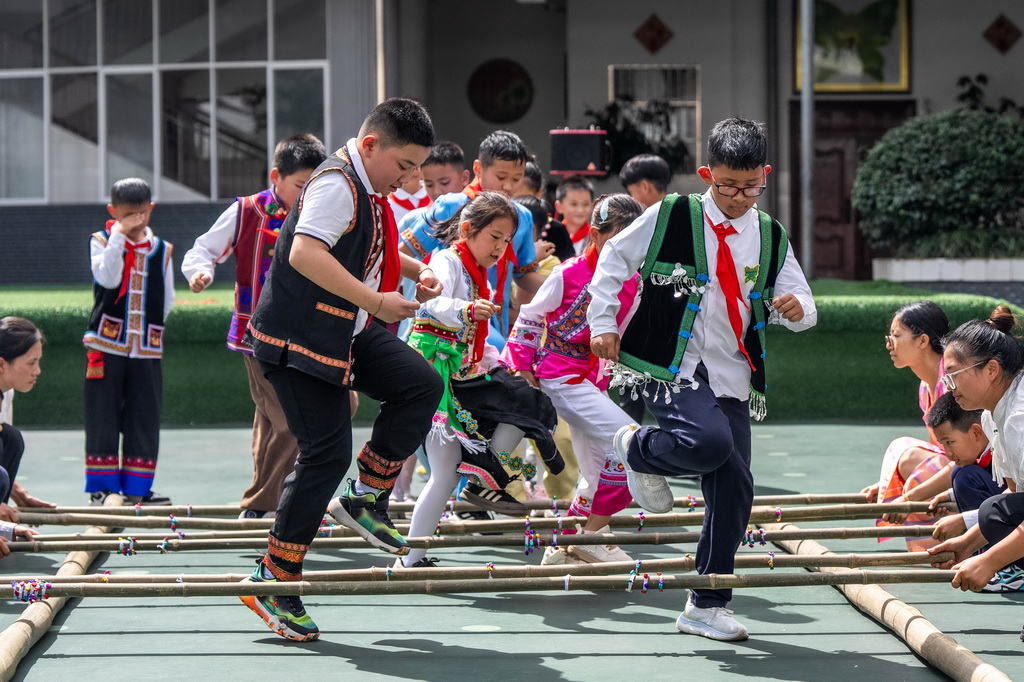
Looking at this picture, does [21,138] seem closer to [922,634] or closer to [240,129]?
[240,129]

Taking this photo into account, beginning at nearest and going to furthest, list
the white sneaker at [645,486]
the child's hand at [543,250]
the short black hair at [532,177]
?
1. the white sneaker at [645,486]
2. the child's hand at [543,250]
3. the short black hair at [532,177]

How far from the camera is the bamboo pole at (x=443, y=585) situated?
357cm

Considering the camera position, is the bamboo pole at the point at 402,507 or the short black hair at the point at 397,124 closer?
the short black hair at the point at 397,124

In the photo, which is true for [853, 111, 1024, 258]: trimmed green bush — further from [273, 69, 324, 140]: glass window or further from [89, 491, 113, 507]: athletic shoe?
[89, 491, 113, 507]: athletic shoe

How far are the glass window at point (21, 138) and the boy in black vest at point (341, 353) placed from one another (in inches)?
510

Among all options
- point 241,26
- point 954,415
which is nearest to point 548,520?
point 954,415

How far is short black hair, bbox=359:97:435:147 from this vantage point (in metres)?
3.68

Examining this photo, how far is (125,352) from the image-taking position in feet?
20.0

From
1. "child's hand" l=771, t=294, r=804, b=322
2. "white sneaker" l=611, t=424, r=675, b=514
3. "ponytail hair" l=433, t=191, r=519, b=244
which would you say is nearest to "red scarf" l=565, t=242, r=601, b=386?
"ponytail hair" l=433, t=191, r=519, b=244

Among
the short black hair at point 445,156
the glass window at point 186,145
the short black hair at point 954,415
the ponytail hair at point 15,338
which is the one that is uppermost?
the glass window at point 186,145

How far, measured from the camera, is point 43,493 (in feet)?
20.8

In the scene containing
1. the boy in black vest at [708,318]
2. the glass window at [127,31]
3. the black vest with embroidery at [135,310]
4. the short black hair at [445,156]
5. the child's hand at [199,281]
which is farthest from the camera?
the glass window at [127,31]

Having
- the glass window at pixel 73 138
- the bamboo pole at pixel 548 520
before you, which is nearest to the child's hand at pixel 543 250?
the bamboo pole at pixel 548 520

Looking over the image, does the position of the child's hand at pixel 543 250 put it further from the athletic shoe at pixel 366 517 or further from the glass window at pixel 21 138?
the glass window at pixel 21 138
